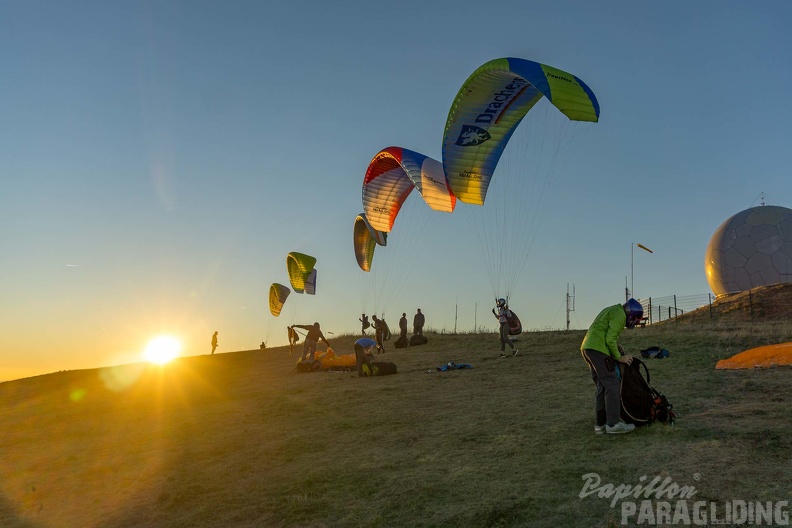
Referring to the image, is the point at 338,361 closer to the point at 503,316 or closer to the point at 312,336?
the point at 312,336

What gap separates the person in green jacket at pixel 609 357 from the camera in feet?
33.3

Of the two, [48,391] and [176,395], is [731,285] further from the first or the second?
[48,391]

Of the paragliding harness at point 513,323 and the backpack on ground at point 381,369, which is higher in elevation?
the paragliding harness at point 513,323

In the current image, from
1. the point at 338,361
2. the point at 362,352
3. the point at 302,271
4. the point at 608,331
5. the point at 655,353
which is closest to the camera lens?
the point at 608,331

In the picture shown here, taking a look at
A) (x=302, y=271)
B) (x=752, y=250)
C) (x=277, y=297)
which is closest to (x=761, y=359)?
(x=752, y=250)

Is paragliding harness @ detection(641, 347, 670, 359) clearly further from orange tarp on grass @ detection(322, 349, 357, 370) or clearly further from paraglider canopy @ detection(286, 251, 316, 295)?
paraglider canopy @ detection(286, 251, 316, 295)

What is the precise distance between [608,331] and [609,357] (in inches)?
17.3

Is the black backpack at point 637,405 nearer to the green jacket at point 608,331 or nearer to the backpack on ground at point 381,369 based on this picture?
the green jacket at point 608,331

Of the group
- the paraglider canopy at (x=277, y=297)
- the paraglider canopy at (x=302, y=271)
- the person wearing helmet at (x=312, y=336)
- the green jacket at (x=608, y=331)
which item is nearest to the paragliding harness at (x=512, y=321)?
the person wearing helmet at (x=312, y=336)

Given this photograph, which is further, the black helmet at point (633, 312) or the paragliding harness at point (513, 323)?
the paragliding harness at point (513, 323)

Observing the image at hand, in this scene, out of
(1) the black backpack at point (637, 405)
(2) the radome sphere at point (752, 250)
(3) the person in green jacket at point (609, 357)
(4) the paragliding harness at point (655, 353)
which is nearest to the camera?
(3) the person in green jacket at point (609, 357)

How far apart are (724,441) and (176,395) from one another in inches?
763

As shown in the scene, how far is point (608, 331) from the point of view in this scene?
33.9 ft

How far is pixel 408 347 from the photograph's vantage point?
30.0 m
